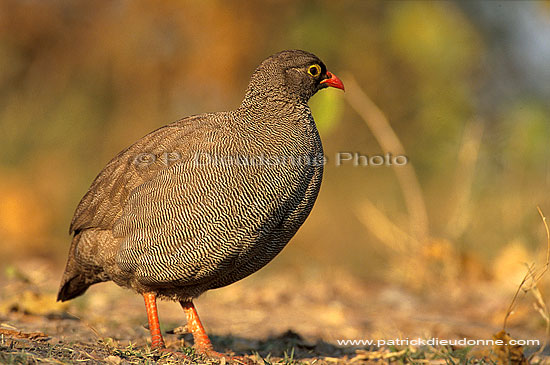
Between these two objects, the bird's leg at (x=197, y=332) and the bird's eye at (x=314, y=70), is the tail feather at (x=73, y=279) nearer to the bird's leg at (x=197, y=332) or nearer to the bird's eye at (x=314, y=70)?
the bird's leg at (x=197, y=332)

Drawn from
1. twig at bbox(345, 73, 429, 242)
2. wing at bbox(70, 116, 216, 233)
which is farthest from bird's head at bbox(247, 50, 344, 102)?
twig at bbox(345, 73, 429, 242)

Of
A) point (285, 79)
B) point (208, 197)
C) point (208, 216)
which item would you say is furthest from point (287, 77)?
point (208, 216)

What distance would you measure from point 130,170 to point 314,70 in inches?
64.6

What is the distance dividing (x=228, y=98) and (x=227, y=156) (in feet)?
28.9

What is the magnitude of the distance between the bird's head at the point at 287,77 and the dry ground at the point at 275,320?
1.98 meters

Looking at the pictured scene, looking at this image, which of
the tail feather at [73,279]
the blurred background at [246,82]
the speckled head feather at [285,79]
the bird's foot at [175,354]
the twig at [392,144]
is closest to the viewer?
the bird's foot at [175,354]

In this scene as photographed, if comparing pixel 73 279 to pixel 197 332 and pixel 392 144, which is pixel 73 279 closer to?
pixel 197 332

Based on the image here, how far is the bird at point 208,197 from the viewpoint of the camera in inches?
189

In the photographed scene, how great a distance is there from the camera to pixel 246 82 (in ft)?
44.1

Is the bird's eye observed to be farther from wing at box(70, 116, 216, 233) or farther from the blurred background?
the blurred background

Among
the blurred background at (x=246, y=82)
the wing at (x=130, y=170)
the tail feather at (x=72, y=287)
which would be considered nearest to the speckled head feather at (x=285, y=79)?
the wing at (x=130, y=170)

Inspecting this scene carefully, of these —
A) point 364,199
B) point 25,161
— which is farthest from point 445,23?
point 25,161

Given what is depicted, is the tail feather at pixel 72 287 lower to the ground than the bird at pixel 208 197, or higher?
lower

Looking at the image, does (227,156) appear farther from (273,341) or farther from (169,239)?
(273,341)
